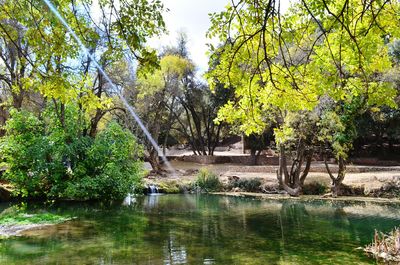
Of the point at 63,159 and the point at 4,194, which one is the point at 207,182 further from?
the point at 4,194

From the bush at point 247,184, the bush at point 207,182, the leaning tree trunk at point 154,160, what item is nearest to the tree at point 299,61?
the bush at point 247,184

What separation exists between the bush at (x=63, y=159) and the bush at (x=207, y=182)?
6.14 metres

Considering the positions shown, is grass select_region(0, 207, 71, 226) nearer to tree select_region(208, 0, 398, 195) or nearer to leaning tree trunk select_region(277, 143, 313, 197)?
tree select_region(208, 0, 398, 195)

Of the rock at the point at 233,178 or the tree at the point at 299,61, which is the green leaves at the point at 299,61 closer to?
the tree at the point at 299,61

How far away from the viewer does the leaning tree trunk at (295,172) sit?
69.1 ft

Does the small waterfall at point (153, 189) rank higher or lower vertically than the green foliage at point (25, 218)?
higher

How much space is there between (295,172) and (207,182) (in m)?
5.80

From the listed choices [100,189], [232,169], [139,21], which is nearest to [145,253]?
[139,21]

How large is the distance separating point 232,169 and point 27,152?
16.3 metres

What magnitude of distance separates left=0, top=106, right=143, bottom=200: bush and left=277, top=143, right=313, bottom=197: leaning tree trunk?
27.1 ft

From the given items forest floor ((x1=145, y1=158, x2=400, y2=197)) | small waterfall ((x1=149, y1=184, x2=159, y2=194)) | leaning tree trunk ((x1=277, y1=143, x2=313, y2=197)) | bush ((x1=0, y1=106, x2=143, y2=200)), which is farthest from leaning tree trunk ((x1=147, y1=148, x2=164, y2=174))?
leaning tree trunk ((x1=277, y1=143, x2=313, y2=197))

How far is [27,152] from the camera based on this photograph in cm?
1727

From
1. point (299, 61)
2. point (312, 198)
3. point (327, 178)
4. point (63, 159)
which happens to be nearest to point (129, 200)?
point (63, 159)

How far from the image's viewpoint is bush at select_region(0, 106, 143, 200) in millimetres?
17453
